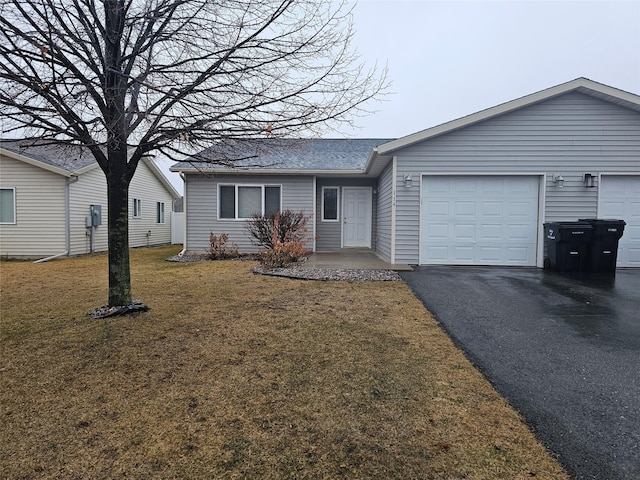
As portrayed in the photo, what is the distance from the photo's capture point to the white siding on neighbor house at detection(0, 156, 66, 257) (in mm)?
11711

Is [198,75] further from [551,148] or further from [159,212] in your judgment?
[159,212]

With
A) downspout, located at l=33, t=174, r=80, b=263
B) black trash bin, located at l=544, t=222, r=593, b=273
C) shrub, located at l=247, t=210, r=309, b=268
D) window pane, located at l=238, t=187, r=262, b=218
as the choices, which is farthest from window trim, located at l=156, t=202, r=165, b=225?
black trash bin, located at l=544, t=222, r=593, b=273

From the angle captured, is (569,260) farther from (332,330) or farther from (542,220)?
(332,330)

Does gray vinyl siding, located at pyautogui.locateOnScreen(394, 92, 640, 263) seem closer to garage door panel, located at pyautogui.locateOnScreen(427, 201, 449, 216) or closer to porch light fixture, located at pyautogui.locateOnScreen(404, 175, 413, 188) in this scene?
porch light fixture, located at pyautogui.locateOnScreen(404, 175, 413, 188)

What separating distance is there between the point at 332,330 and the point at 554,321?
2.79 m

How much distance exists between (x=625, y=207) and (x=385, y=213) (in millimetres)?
5473

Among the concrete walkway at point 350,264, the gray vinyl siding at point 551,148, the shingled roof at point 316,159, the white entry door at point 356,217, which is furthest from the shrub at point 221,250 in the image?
the gray vinyl siding at point 551,148

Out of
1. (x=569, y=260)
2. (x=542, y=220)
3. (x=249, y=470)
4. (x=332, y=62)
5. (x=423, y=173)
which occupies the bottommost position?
(x=249, y=470)

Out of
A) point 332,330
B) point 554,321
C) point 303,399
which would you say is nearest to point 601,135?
point 554,321

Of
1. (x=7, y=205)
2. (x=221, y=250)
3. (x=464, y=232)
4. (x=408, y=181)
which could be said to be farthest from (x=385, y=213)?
(x=7, y=205)

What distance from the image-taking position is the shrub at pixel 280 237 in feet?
28.5

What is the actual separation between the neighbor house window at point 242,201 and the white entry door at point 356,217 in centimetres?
239

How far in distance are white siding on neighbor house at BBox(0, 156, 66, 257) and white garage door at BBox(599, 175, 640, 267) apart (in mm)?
15261

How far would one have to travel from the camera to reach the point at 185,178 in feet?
37.1
